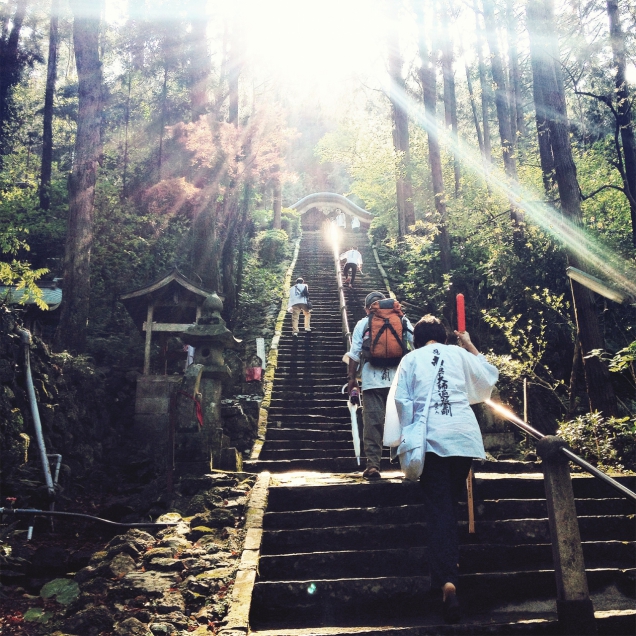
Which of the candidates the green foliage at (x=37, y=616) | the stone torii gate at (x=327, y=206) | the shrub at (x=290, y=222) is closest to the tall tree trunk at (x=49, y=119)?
the shrub at (x=290, y=222)

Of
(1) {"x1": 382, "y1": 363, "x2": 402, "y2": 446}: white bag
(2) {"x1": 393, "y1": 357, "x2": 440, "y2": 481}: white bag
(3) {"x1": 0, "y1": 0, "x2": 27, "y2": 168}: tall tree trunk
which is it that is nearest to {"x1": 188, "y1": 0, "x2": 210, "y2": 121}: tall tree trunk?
(3) {"x1": 0, "y1": 0, "x2": 27, "y2": 168}: tall tree trunk

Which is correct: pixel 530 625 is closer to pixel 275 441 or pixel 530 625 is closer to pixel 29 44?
pixel 275 441

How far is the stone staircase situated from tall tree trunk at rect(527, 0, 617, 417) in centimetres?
250

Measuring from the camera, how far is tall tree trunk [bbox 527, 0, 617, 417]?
8086 millimetres

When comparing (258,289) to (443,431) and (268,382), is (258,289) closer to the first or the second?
(268,382)

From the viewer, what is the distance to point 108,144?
82.5 feet

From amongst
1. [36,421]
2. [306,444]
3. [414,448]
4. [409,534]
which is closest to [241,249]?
[306,444]

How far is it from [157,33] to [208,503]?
66.2 ft

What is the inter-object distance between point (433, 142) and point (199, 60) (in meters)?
8.97

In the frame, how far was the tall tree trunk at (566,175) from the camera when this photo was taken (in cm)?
809

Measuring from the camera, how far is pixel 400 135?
23422 mm

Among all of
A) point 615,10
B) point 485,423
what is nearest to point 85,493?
point 485,423

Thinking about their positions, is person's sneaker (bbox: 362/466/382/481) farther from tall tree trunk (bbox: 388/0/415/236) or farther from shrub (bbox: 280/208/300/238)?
shrub (bbox: 280/208/300/238)

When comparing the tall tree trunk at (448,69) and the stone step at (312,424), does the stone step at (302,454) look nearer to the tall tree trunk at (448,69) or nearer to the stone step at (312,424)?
the stone step at (312,424)
